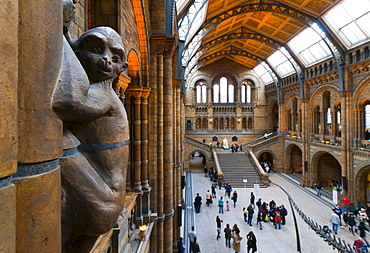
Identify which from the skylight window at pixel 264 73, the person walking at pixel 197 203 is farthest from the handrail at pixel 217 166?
the skylight window at pixel 264 73

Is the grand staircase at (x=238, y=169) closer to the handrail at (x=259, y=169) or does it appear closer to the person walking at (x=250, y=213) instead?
the handrail at (x=259, y=169)

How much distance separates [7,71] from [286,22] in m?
20.3

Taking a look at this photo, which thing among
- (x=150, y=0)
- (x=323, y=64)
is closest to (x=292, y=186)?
(x=323, y=64)

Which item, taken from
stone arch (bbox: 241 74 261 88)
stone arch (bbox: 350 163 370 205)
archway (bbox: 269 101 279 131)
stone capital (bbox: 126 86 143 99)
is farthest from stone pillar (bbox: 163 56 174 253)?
→ archway (bbox: 269 101 279 131)

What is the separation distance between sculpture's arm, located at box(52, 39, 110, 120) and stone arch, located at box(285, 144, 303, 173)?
26686mm

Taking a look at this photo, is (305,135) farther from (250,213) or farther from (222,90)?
(222,90)

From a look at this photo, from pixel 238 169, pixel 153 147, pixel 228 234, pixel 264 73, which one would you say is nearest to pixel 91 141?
pixel 153 147

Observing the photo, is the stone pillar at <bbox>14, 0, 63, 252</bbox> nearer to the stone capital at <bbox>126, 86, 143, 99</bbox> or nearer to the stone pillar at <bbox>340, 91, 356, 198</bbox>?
the stone capital at <bbox>126, 86, 143, 99</bbox>

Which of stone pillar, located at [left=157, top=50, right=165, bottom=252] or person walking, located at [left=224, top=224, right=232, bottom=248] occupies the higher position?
stone pillar, located at [left=157, top=50, right=165, bottom=252]

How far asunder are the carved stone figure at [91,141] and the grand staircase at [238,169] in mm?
19460

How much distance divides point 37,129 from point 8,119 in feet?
0.38

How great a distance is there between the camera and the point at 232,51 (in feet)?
86.2

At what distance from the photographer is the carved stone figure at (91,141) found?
3.08 feet

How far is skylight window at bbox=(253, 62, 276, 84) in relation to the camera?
2671 centimetres
